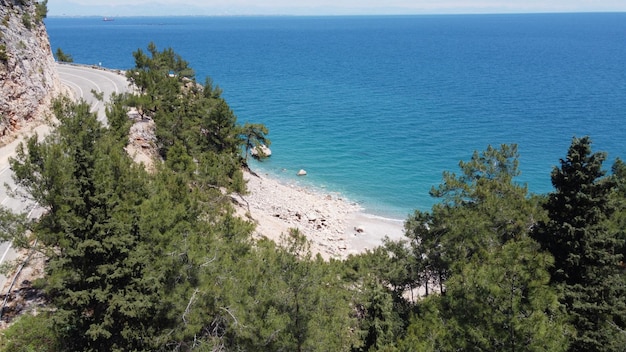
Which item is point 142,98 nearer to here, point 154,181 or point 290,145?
point 154,181

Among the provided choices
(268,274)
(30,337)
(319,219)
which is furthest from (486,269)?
(319,219)

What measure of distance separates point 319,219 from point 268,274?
29.2 meters

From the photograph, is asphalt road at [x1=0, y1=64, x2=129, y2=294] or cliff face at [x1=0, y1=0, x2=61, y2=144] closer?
asphalt road at [x1=0, y1=64, x2=129, y2=294]

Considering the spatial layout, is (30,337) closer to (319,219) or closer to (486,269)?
(486,269)

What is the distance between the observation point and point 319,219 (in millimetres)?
45031

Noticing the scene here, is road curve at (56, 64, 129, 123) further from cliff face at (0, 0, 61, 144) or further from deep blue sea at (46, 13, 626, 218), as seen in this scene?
deep blue sea at (46, 13, 626, 218)

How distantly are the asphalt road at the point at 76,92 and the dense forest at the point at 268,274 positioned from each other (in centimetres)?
511

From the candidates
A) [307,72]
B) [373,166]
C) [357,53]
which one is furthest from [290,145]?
[357,53]

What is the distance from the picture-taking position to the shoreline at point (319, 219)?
39.8 metres

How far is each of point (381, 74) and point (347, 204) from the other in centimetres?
8455

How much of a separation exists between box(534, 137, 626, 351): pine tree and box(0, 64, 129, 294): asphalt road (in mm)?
26131

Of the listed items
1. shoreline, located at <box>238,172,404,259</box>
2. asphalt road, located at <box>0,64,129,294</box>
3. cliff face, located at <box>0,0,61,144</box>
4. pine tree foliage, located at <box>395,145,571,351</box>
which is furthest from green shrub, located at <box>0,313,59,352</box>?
cliff face, located at <box>0,0,61,144</box>

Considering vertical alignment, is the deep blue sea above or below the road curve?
below

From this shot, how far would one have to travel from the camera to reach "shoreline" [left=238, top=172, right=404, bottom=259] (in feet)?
130
